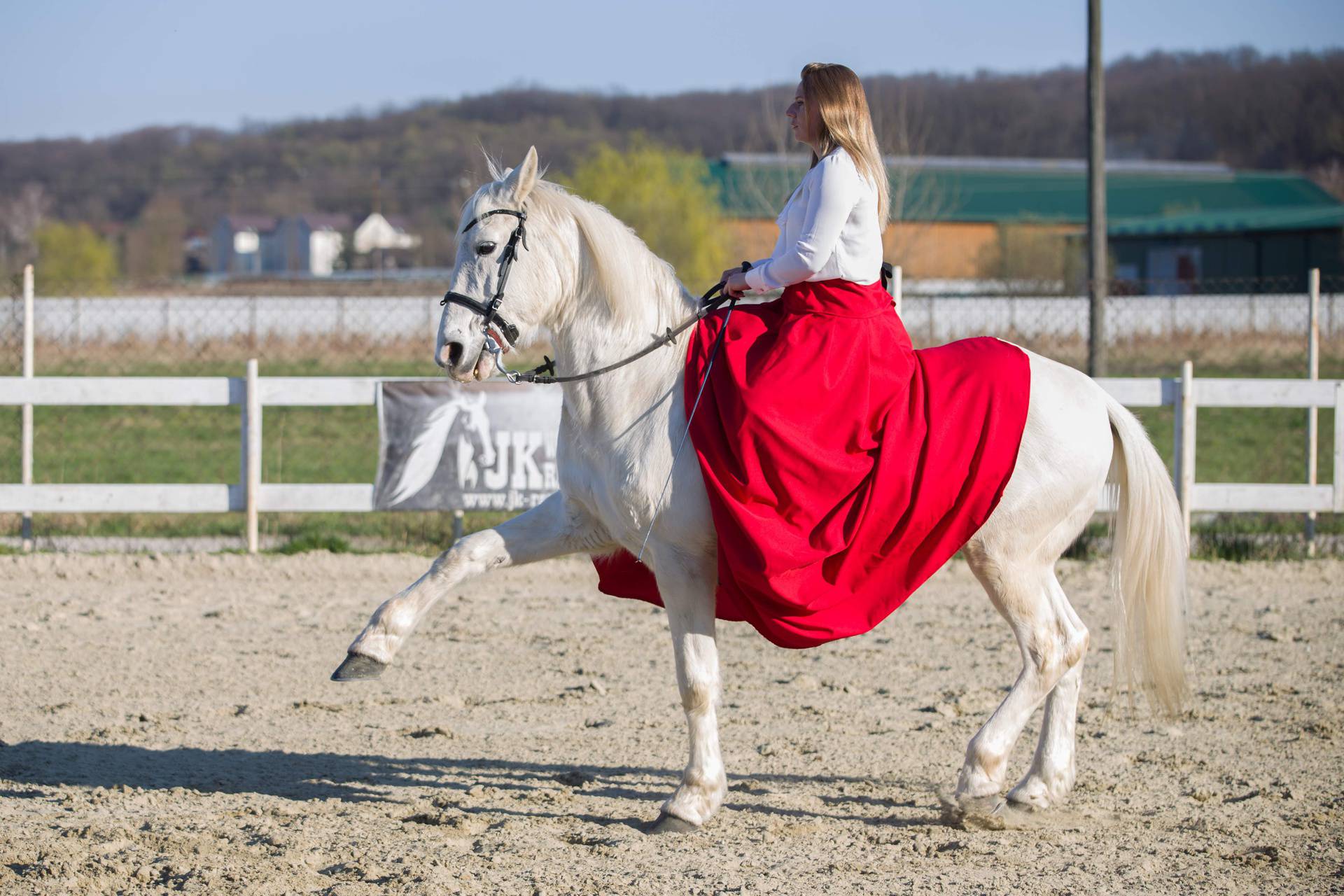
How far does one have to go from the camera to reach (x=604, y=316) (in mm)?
4012

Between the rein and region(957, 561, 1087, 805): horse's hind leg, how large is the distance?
1214 mm

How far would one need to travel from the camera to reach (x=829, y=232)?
3.74 meters

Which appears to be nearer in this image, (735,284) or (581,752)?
(735,284)

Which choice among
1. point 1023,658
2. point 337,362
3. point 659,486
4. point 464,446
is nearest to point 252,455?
point 464,446

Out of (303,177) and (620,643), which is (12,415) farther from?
(303,177)

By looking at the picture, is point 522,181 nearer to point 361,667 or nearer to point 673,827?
point 361,667

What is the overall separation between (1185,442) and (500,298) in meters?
6.59

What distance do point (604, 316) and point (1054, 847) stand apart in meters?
2.22

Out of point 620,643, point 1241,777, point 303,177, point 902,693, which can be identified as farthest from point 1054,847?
point 303,177

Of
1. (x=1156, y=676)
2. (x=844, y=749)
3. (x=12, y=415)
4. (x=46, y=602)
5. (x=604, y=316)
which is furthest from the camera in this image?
(x=12, y=415)

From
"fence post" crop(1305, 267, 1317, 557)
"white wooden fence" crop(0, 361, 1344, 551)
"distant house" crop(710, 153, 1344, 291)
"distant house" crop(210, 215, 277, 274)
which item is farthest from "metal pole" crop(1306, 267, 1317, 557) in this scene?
"distant house" crop(210, 215, 277, 274)

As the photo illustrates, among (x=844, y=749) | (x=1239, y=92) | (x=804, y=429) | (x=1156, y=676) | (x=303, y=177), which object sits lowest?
(x=844, y=749)

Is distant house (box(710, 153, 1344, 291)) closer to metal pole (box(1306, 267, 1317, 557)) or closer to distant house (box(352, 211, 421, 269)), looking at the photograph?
metal pole (box(1306, 267, 1317, 557))

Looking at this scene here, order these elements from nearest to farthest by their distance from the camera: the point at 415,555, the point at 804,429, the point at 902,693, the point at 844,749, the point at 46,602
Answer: the point at 804,429, the point at 844,749, the point at 902,693, the point at 46,602, the point at 415,555
